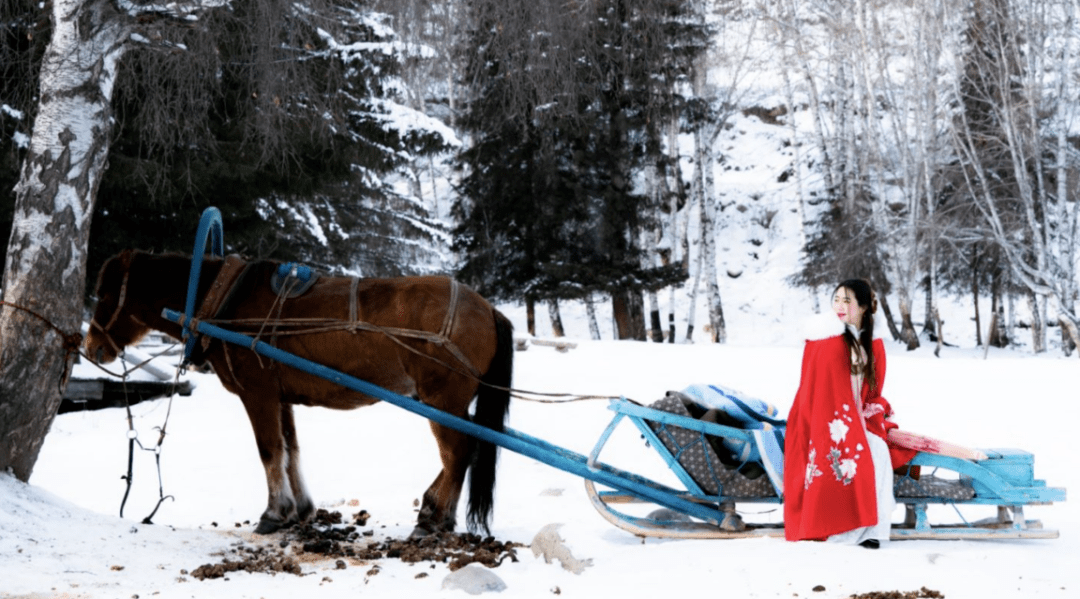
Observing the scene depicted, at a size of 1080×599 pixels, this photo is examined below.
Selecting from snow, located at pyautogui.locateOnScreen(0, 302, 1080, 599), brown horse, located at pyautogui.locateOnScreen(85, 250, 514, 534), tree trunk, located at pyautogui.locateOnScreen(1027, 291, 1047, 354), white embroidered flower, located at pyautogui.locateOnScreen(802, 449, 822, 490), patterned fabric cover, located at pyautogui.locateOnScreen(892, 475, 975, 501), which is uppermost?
brown horse, located at pyautogui.locateOnScreen(85, 250, 514, 534)

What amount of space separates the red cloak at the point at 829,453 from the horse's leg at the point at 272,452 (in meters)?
2.84

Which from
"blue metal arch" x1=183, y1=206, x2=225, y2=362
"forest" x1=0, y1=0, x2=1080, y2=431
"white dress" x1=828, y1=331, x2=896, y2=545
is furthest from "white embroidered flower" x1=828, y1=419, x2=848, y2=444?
"blue metal arch" x1=183, y1=206, x2=225, y2=362

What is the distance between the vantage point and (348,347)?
5.39 m

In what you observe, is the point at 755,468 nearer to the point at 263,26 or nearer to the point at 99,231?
the point at 263,26

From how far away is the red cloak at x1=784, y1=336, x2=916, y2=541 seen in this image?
4852 millimetres

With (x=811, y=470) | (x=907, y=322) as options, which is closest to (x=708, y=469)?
(x=811, y=470)

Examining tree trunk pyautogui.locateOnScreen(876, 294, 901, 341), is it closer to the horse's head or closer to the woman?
the woman

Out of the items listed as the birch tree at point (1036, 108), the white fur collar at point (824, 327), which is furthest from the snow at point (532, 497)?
the birch tree at point (1036, 108)

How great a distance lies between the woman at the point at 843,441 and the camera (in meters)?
4.84

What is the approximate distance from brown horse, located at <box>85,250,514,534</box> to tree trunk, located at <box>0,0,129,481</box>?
1.01ft

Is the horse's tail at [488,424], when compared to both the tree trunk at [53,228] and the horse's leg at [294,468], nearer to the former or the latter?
the horse's leg at [294,468]

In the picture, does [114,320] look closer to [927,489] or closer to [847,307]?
[847,307]

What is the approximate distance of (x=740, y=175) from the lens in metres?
37.6

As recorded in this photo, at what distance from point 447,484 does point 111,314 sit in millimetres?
2238
